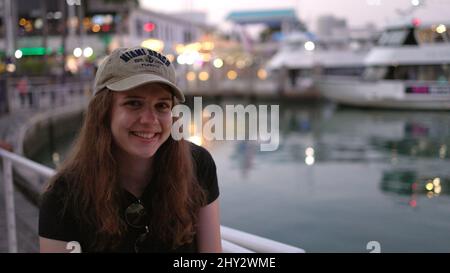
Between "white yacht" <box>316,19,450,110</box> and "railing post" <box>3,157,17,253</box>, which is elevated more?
"white yacht" <box>316,19,450,110</box>

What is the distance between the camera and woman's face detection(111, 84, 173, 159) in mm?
1449

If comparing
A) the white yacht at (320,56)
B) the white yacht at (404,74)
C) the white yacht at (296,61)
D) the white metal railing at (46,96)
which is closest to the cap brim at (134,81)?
the white yacht at (404,74)

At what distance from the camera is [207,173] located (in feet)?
5.24

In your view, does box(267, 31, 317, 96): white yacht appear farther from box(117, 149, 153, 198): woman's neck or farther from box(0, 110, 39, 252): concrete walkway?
box(117, 149, 153, 198): woman's neck

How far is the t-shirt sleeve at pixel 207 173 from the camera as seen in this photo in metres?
1.59

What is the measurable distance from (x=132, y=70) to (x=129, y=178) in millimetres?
338

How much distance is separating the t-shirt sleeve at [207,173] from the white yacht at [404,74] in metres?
1.17

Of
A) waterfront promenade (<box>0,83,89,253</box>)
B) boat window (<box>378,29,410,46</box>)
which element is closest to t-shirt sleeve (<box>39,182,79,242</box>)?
waterfront promenade (<box>0,83,89,253</box>)

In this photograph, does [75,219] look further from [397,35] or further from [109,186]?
[397,35]

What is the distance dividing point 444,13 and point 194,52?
37458 mm

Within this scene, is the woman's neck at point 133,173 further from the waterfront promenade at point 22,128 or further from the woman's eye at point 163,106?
the waterfront promenade at point 22,128

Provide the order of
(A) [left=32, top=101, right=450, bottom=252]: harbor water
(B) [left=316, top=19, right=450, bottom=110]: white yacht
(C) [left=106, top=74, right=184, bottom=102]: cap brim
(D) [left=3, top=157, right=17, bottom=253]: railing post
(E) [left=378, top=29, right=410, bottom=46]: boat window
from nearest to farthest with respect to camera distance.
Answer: (C) [left=106, top=74, right=184, bottom=102]: cap brim → (B) [left=316, top=19, right=450, bottom=110]: white yacht → (D) [left=3, top=157, right=17, bottom=253]: railing post → (E) [left=378, top=29, right=410, bottom=46]: boat window → (A) [left=32, top=101, right=450, bottom=252]: harbor water

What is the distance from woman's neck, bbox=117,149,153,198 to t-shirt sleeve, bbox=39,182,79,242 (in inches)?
7.5
